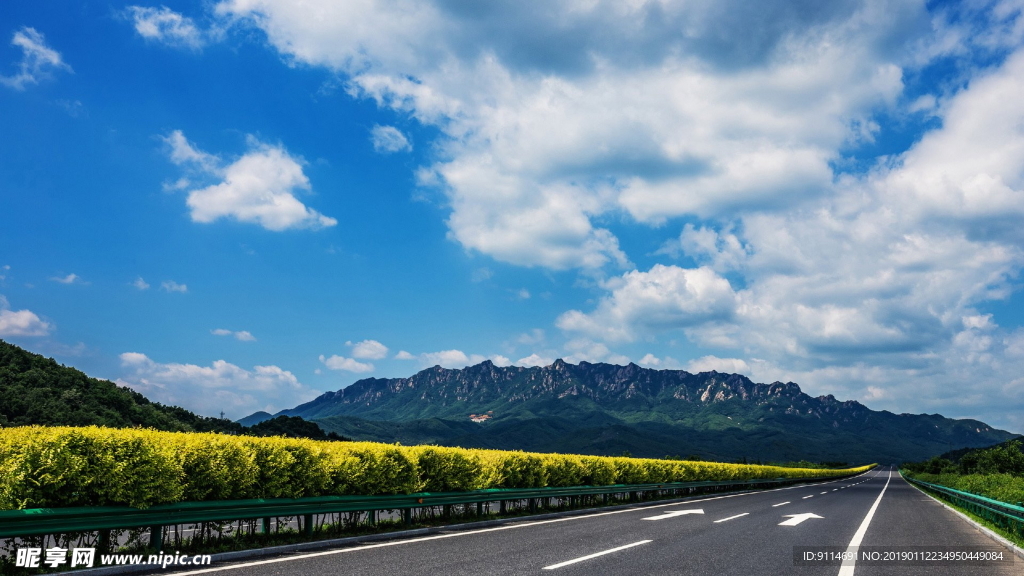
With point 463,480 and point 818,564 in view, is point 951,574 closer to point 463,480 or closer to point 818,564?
point 818,564

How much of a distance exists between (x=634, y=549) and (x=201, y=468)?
820 centimetres

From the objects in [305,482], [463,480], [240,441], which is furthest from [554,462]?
[240,441]

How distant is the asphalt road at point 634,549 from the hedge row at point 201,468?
181 cm

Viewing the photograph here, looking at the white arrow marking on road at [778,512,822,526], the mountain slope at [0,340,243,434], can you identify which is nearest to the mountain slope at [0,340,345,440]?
the mountain slope at [0,340,243,434]

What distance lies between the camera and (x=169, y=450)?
9938 mm

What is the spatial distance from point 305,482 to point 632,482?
770 inches

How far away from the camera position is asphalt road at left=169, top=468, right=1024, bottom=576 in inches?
367

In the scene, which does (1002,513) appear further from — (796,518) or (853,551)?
(853,551)

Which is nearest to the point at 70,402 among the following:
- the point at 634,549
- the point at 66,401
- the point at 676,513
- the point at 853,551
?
the point at 66,401

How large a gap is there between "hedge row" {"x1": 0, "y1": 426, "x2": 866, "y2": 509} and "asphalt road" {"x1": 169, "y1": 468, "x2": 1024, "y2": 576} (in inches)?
71.2

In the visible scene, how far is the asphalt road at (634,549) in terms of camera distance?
9312 mm

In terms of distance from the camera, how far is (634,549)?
1155 cm

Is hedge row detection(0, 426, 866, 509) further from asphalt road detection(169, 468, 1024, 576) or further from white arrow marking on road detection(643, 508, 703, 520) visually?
white arrow marking on road detection(643, 508, 703, 520)

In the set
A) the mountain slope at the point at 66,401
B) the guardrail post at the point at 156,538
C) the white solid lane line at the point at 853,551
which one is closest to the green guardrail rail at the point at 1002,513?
the white solid lane line at the point at 853,551
